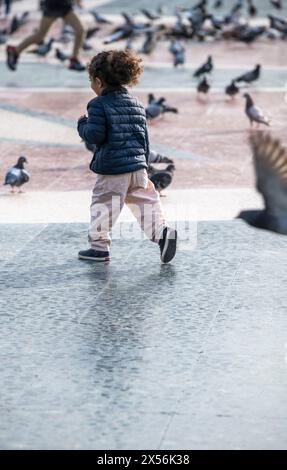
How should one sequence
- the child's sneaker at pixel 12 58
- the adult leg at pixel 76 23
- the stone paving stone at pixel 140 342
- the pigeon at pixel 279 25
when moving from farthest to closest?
the pigeon at pixel 279 25 → the child's sneaker at pixel 12 58 → the adult leg at pixel 76 23 → the stone paving stone at pixel 140 342

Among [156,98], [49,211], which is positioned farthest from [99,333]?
[156,98]

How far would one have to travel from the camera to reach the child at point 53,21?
1683 cm

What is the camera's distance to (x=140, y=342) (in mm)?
6426

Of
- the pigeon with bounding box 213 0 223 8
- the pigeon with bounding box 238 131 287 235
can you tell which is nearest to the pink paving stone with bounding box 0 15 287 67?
the pigeon with bounding box 213 0 223 8

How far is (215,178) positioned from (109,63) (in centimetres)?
298

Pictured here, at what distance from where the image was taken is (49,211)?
30.5 ft

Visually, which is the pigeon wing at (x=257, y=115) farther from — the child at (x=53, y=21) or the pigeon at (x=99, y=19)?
the pigeon at (x=99, y=19)

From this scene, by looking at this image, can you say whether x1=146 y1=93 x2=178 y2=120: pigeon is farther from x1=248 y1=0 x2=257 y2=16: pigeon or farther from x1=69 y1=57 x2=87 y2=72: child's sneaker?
x1=248 y1=0 x2=257 y2=16: pigeon

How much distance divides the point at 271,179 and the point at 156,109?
24.7 feet

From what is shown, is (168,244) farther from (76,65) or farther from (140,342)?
(76,65)

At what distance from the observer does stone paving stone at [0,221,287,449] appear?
5305 mm

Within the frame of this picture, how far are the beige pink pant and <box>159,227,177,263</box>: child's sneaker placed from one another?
0.16ft

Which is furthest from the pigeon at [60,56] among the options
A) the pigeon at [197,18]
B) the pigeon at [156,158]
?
the pigeon at [156,158]

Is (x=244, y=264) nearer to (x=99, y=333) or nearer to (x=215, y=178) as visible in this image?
(x=99, y=333)
